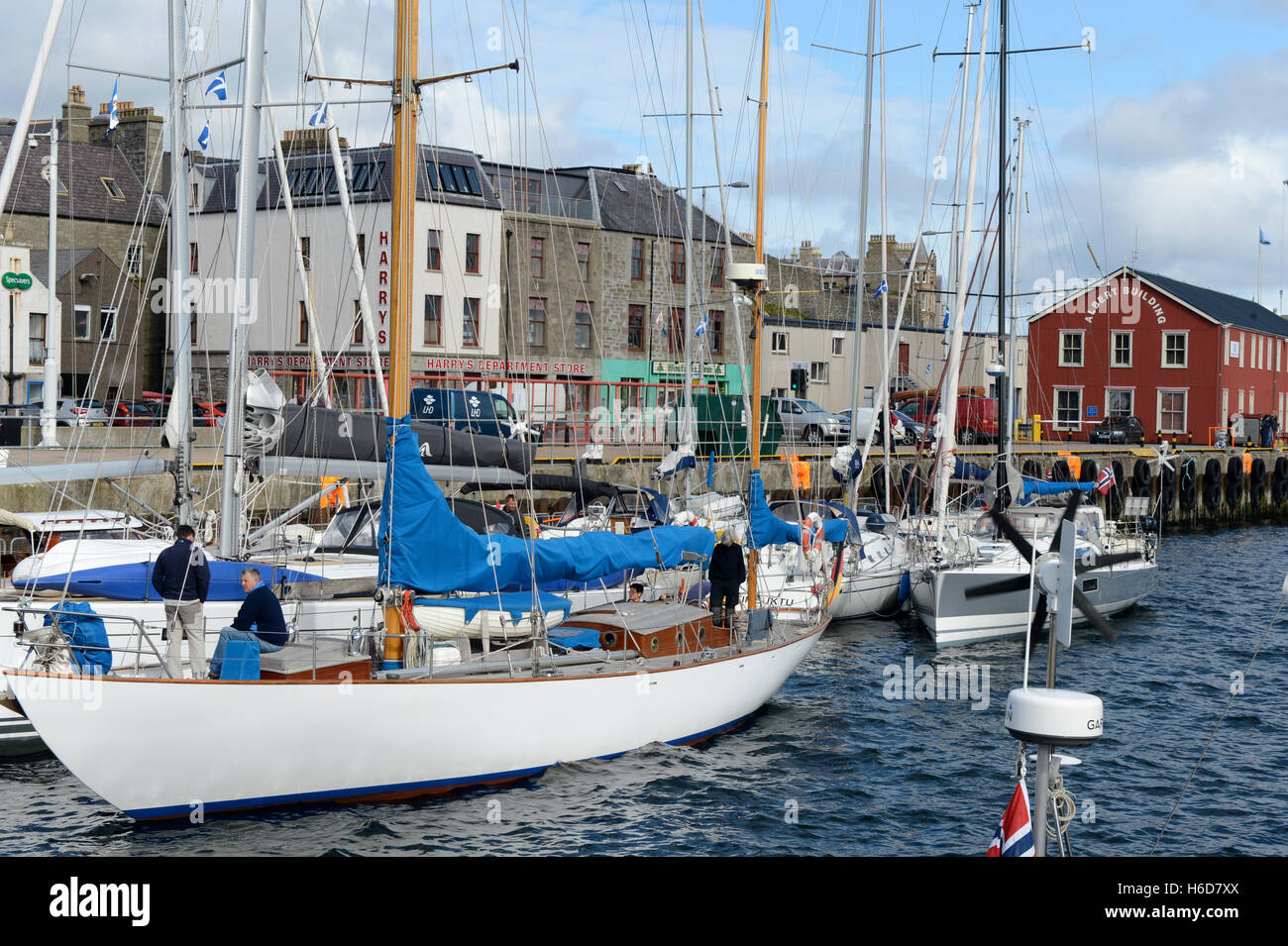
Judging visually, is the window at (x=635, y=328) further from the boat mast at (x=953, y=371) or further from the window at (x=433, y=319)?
the boat mast at (x=953, y=371)

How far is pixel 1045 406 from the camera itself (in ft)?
218

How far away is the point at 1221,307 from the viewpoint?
6638 cm

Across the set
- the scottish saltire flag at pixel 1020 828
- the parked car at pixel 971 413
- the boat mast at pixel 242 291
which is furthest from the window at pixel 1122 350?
the scottish saltire flag at pixel 1020 828

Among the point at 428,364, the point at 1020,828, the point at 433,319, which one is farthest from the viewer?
the point at 433,319

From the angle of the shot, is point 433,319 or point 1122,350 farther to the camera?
point 1122,350

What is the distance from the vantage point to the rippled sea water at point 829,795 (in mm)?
13492

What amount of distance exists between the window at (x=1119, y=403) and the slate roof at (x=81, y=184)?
45.4 metres

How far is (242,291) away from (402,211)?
2586 millimetres

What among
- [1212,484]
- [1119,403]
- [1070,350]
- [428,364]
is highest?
[1070,350]

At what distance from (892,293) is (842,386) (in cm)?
1082

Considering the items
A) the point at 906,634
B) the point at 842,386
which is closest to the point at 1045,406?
the point at 842,386

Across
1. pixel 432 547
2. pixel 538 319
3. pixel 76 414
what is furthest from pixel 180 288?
pixel 538 319

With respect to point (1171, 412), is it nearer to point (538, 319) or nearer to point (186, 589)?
point (538, 319)
